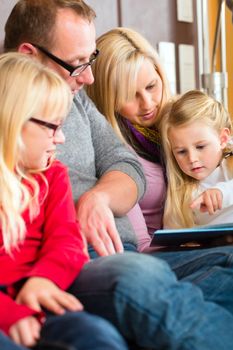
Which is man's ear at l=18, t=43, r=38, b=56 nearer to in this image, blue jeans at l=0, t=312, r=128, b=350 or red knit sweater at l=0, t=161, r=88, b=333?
red knit sweater at l=0, t=161, r=88, b=333

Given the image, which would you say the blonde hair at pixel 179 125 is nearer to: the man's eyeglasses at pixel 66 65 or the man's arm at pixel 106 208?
the man's arm at pixel 106 208

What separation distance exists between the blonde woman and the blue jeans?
0.91 metres

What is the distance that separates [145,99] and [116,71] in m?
0.12

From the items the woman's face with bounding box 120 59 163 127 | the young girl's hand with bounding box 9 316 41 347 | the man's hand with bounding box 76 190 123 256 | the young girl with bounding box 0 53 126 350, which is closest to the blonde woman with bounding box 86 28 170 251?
the woman's face with bounding box 120 59 163 127

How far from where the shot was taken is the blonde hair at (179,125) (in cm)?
189

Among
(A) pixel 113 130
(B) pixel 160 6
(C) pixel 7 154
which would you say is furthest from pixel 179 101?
(C) pixel 7 154

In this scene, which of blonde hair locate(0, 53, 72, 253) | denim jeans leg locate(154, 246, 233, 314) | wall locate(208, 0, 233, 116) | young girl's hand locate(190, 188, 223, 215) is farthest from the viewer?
wall locate(208, 0, 233, 116)

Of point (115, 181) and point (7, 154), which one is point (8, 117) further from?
point (115, 181)

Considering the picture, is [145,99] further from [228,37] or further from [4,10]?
[228,37]

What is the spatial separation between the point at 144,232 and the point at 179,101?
41cm

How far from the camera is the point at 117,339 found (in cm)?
98

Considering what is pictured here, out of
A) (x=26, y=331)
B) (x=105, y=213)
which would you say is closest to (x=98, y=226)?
(x=105, y=213)

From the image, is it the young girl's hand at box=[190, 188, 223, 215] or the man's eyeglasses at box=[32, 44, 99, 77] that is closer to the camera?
the man's eyeglasses at box=[32, 44, 99, 77]

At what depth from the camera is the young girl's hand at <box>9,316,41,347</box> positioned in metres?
1.02
